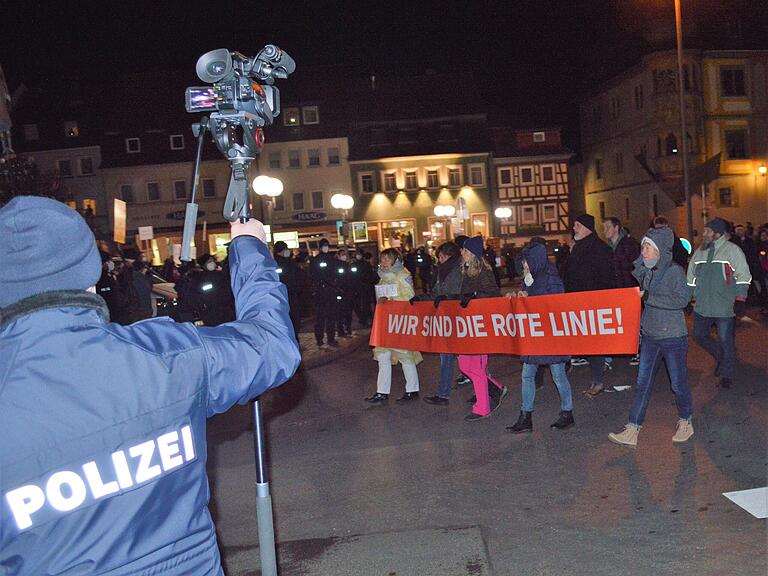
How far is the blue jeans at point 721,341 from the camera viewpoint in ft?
31.3

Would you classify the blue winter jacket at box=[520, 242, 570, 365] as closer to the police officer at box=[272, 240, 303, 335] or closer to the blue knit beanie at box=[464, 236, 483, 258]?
the blue knit beanie at box=[464, 236, 483, 258]

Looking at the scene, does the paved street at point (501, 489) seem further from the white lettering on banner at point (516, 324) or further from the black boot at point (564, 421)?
the white lettering on banner at point (516, 324)

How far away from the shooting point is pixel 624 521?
17.9 feet

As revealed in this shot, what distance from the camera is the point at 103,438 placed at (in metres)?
1.91

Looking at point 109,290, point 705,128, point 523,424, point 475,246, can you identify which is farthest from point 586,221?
point 705,128

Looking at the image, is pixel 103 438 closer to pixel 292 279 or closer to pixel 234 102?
pixel 234 102

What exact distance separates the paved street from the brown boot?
11 centimetres

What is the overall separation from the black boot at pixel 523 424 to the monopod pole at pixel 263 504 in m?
4.98

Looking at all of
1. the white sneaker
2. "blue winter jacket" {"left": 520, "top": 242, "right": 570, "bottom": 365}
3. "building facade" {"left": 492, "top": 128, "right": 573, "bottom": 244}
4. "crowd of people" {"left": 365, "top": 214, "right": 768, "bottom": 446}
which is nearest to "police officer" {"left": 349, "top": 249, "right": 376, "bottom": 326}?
"crowd of people" {"left": 365, "top": 214, "right": 768, "bottom": 446}

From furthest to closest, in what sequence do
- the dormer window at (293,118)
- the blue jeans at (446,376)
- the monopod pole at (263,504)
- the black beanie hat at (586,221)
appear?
1. the dormer window at (293,118)
2. the black beanie hat at (586,221)
3. the blue jeans at (446,376)
4. the monopod pole at (263,504)

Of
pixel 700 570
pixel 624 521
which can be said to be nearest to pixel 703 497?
pixel 624 521

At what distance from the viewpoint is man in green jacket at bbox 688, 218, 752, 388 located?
380 inches

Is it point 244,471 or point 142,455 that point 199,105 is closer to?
point 142,455

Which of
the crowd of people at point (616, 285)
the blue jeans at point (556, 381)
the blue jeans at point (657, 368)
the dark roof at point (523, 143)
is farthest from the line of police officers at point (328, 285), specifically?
the dark roof at point (523, 143)
